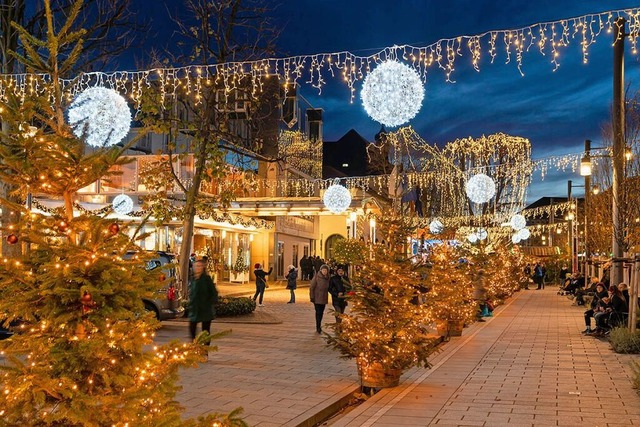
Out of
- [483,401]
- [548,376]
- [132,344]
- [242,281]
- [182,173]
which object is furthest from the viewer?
[242,281]

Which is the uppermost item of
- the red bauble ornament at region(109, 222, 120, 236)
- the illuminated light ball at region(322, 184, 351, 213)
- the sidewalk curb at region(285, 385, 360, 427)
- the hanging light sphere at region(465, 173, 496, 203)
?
the hanging light sphere at region(465, 173, 496, 203)

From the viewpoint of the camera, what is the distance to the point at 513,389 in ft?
31.1

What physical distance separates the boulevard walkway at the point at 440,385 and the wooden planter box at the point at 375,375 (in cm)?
22

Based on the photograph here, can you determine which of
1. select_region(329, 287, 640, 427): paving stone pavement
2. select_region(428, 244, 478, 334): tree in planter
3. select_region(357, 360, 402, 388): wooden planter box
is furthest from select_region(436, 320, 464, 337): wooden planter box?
select_region(357, 360, 402, 388): wooden planter box

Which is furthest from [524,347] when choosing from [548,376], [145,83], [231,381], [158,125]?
[145,83]

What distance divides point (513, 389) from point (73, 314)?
7013 mm

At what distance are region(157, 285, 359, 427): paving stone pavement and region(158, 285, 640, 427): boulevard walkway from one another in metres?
0.01

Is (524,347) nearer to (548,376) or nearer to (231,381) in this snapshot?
(548,376)

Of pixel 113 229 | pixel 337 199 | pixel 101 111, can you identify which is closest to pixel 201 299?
pixel 101 111

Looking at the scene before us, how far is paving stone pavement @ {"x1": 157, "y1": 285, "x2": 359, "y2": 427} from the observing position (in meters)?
8.05

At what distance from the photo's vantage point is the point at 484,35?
37.8 feet

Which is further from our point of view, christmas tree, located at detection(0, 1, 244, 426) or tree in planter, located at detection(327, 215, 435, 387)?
tree in planter, located at detection(327, 215, 435, 387)

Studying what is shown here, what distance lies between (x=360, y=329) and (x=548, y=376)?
10.8 feet

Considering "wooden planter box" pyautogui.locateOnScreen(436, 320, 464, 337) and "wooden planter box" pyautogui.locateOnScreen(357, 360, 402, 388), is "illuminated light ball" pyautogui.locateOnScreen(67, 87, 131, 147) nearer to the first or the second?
"wooden planter box" pyautogui.locateOnScreen(357, 360, 402, 388)
